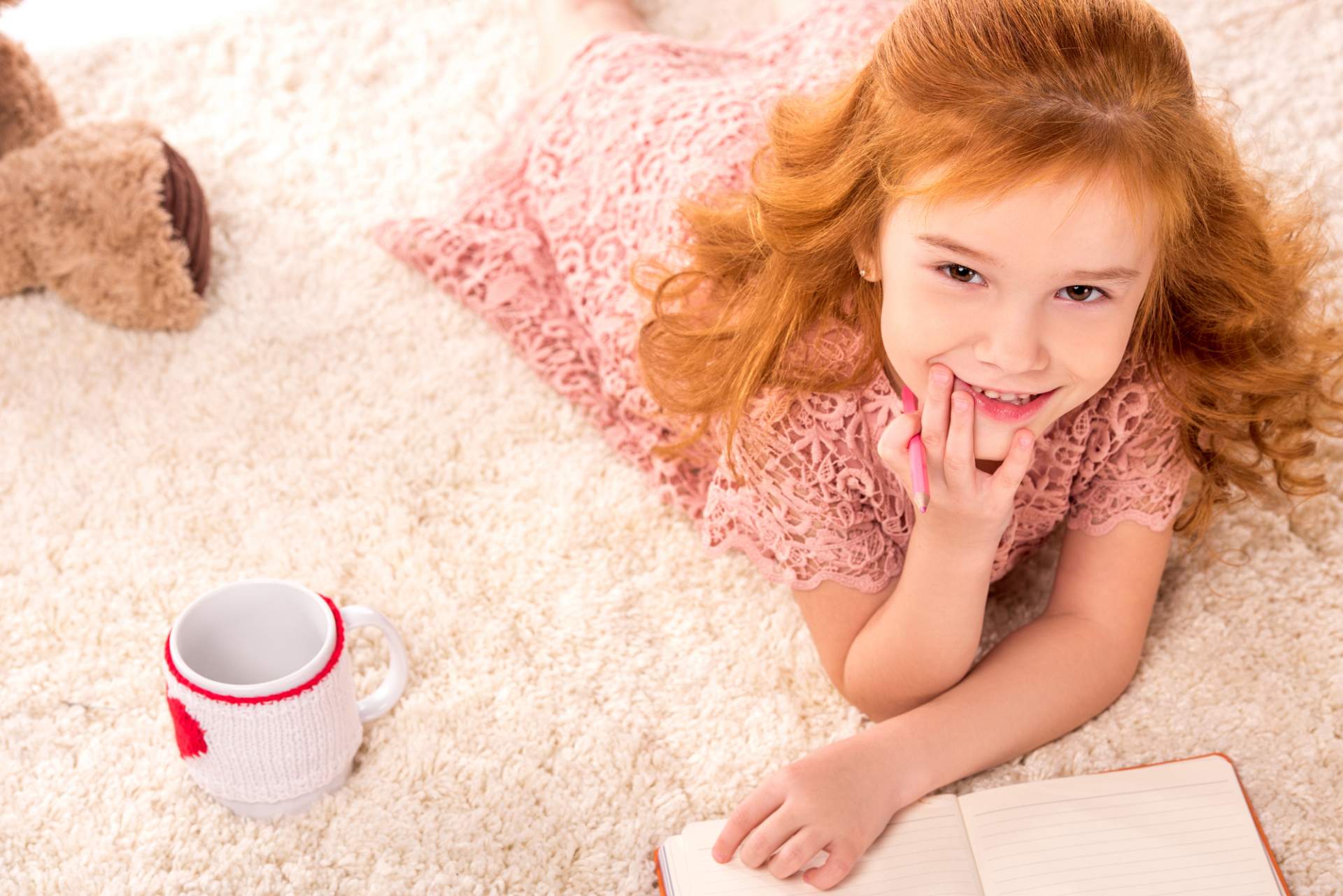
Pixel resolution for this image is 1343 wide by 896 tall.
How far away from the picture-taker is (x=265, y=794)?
97 cm

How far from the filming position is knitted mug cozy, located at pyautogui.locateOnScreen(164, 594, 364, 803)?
35.5 inches

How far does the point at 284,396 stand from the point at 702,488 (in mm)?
425

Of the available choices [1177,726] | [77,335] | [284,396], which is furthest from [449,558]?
[1177,726]

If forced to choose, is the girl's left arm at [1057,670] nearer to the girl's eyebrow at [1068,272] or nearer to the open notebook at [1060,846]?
the open notebook at [1060,846]

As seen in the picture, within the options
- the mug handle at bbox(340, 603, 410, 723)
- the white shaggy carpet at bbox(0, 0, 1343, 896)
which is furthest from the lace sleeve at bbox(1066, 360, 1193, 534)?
the mug handle at bbox(340, 603, 410, 723)

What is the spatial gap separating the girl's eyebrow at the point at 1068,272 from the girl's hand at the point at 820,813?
0.37m

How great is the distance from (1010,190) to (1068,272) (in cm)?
6

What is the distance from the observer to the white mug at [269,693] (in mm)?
905

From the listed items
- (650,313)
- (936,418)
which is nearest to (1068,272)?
(936,418)

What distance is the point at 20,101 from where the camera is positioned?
1469 millimetres

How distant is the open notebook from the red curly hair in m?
0.26

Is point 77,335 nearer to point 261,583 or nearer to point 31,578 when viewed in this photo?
point 31,578

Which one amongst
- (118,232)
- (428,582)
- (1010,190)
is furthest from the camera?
(118,232)

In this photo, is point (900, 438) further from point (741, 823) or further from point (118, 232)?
point (118, 232)
